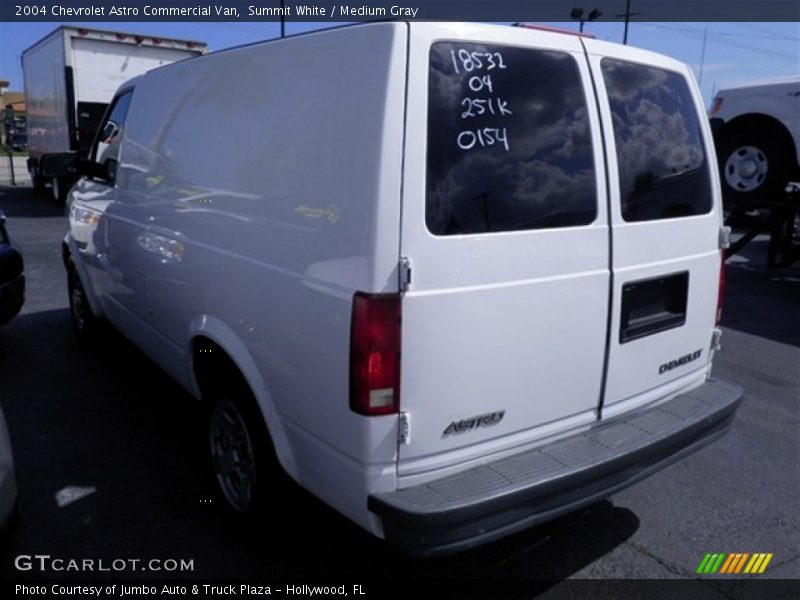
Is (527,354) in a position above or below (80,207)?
below

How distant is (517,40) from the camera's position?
95.6 inches

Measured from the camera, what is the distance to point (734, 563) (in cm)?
295

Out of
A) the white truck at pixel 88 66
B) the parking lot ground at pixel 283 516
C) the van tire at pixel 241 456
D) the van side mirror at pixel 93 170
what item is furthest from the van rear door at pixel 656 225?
the white truck at pixel 88 66

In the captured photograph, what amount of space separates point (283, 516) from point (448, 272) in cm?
131

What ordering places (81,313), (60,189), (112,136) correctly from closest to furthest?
(112,136) → (81,313) → (60,189)

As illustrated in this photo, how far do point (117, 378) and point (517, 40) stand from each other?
12.8 ft

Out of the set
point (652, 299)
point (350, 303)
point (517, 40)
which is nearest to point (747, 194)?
point (652, 299)

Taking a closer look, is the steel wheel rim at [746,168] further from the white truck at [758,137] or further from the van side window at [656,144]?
the van side window at [656,144]

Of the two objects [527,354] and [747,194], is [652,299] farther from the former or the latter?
[747,194]

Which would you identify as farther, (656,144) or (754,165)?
(754,165)

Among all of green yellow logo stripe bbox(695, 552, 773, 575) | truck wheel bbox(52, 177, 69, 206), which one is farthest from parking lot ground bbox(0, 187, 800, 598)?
truck wheel bbox(52, 177, 69, 206)

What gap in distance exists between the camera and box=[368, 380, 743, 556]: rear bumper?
84.8 inches

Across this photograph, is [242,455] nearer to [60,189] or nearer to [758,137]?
[758,137]

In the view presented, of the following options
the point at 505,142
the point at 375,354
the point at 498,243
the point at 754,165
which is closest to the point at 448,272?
the point at 498,243
